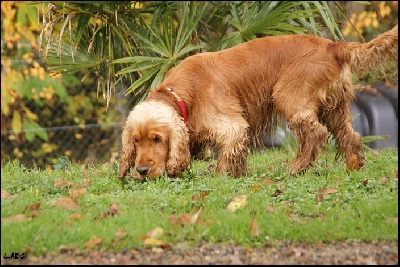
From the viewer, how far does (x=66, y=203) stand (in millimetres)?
5070

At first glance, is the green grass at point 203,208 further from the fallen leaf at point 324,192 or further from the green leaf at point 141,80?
the green leaf at point 141,80

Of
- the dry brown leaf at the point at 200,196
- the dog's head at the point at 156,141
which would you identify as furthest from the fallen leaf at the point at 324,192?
the dog's head at the point at 156,141

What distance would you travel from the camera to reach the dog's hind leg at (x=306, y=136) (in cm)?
643

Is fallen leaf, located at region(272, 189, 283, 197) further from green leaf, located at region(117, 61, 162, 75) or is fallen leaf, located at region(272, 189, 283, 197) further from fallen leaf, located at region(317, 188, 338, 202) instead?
green leaf, located at region(117, 61, 162, 75)

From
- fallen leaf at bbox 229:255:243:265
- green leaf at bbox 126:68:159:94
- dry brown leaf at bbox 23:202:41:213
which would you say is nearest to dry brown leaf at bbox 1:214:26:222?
dry brown leaf at bbox 23:202:41:213

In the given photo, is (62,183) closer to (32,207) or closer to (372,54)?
(32,207)

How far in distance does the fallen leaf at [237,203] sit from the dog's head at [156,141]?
1.05 metres

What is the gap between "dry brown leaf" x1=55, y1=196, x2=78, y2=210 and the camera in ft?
16.4

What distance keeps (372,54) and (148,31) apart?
3048 mm

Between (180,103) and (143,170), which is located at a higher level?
(180,103)

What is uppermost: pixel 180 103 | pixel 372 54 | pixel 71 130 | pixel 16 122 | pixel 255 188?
pixel 372 54

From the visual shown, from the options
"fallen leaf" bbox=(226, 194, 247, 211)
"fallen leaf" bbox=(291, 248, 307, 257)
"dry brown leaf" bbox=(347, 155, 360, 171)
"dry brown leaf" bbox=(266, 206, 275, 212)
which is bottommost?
"dry brown leaf" bbox=(347, 155, 360, 171)

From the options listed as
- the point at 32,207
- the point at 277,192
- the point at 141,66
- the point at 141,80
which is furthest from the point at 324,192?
the point at 141,66

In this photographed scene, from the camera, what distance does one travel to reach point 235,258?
4156mm
